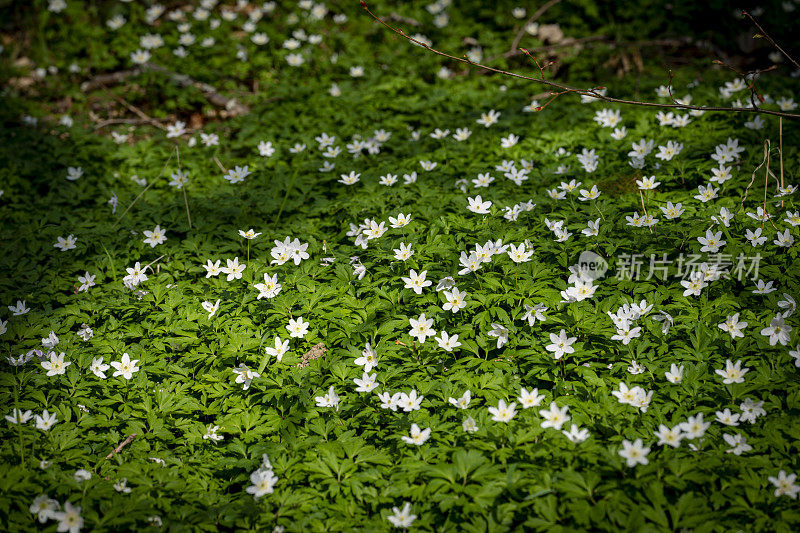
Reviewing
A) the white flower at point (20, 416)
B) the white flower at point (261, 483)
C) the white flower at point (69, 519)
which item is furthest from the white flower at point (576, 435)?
the white flower at point (20, 416)

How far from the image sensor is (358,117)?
225 inches

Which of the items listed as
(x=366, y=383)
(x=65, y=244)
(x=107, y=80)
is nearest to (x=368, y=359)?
(x=366, y=383)

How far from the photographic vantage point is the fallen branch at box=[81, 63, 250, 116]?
6.40 meters

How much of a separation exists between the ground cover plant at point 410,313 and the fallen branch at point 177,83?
1.36ft

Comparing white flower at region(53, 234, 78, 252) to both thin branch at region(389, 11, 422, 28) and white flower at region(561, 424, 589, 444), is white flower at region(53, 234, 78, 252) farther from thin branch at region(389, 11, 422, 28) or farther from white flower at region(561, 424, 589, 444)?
thin branch at region(389, 11, 422, 28)

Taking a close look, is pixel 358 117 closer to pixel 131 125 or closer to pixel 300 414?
pixel 131 125

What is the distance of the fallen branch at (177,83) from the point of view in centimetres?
640

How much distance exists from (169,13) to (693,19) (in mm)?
6872

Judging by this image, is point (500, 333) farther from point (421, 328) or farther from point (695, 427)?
point (695, 427)

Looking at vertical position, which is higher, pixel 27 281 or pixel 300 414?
pixel 300 414

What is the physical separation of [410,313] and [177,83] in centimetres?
479

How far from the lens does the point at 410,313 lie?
3545 millimetres

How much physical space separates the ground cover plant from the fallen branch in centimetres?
42

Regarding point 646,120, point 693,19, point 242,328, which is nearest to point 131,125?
point 242,328
